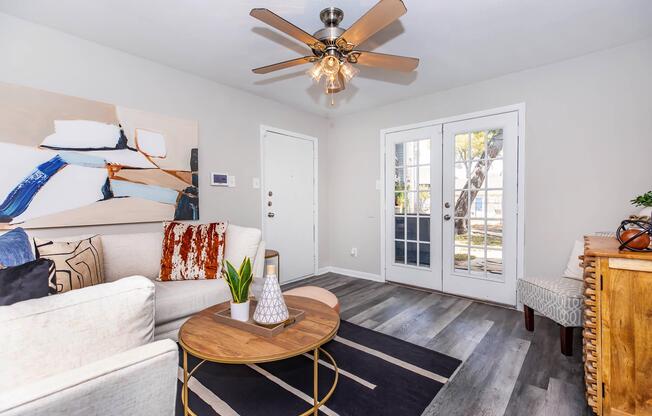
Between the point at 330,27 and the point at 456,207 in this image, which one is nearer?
the point at 330,27

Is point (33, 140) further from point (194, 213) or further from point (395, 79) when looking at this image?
point (395, 79)

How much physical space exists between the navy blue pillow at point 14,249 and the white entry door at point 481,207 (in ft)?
11.5

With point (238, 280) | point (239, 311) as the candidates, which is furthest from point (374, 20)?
point (239, 311)

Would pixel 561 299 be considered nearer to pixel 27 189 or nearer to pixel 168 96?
pixel 168 96

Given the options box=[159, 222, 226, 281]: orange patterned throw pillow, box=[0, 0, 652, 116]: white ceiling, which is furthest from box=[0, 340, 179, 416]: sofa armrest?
box=[0, 0, 652, 116]: white ceiling

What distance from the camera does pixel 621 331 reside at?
4.61 feet

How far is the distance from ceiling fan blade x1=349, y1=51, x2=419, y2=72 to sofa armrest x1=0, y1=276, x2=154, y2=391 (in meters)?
1.87

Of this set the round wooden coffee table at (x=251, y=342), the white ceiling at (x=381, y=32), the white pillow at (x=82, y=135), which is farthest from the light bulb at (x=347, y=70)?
the white pillow at (x=82, y=135)

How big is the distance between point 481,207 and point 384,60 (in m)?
2.00

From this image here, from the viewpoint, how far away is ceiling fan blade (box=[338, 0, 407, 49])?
1.50 metres

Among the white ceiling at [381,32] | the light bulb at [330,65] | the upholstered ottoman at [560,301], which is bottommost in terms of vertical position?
the upholstered ottoman at [560,301]

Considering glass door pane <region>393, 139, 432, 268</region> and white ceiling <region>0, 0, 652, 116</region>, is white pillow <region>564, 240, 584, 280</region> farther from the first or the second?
white ceiling <region>0, 0, 652, 116</region>

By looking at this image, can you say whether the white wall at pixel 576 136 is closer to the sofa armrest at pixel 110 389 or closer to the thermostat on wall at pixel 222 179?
the thermostat on wall at pixel 222 179

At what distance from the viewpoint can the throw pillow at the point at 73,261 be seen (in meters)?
1.77
